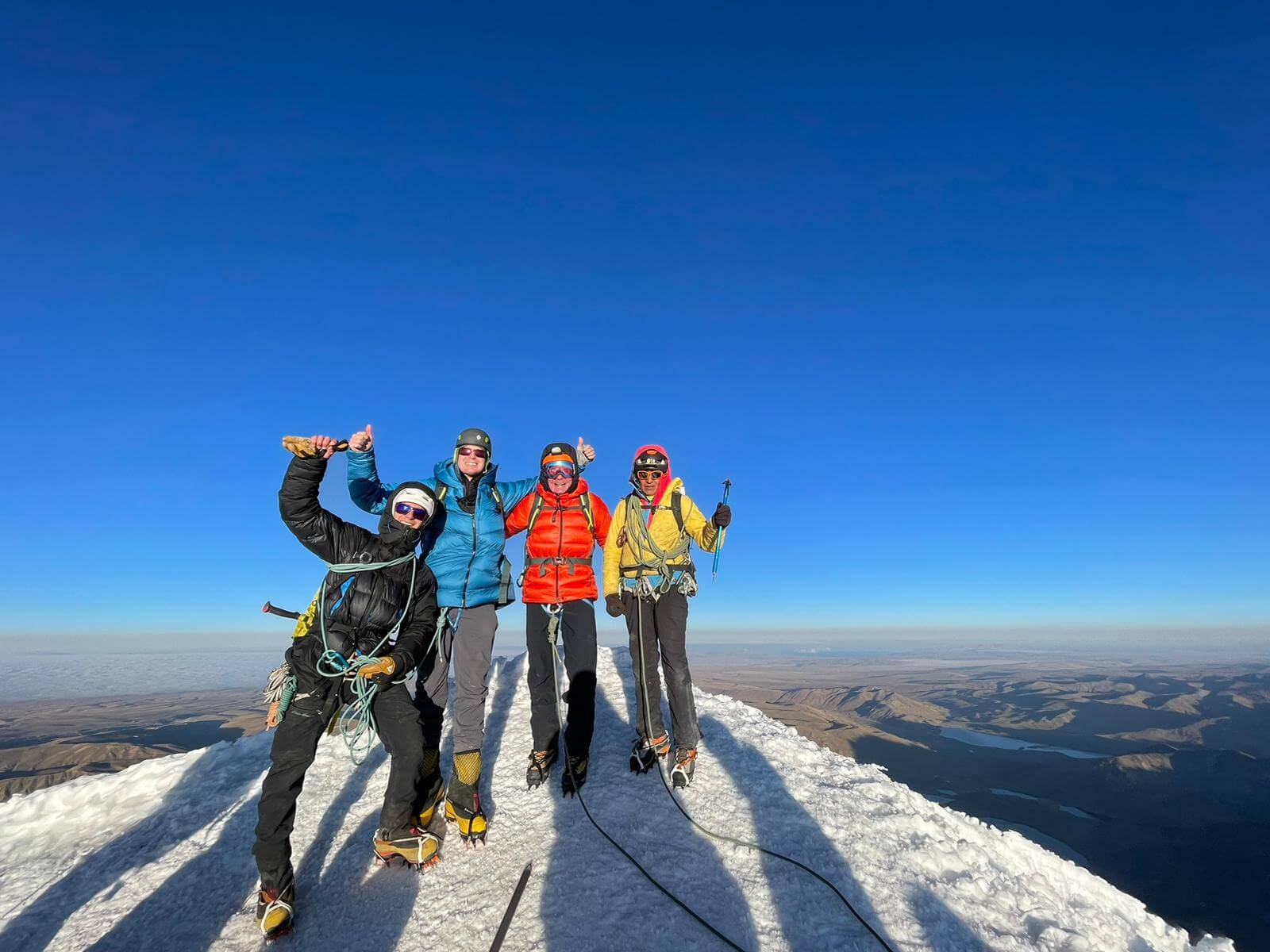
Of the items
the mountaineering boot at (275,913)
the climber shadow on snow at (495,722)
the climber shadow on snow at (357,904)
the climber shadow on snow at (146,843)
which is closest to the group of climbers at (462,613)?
the mountaineering boot at (275,913)

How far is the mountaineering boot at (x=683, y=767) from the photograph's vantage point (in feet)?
24.6

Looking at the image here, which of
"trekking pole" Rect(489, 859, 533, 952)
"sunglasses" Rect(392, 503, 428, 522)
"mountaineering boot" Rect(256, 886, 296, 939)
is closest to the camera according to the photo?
"trekking pole" Rect(489, 859, 533, 952)

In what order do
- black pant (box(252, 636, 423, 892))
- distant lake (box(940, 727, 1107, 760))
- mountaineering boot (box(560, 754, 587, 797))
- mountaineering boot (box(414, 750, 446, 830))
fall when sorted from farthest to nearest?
distant lake (box(940, 727, 1107, 760)) → mountaineering boot (box(560, 754, 587, 797)) → mountaineering boot (box(414, 750, 446, 830)) → black pant (box(252, 636, 423, 892))

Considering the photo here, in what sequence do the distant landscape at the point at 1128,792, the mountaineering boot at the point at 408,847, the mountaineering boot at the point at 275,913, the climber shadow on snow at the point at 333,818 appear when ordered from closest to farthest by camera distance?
the mountaineering boot at the point at 275,913, the mountaineering boot at the point at 408,847, the climber shadow on snow at the point at 333,818, the distant landscape at the point at 1128,792

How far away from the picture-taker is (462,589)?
22.8 ft

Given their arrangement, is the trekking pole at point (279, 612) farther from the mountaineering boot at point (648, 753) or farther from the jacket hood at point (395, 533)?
the mountaineering boot at point (648, 753)

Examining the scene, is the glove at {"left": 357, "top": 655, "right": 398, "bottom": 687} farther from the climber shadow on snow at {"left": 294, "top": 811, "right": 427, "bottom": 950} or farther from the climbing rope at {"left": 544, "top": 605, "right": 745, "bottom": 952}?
the climbing rope at {"left": 544, "top": 605, "right": 745, "bottom": 952}

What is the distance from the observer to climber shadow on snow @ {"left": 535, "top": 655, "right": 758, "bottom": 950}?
15.7 ft

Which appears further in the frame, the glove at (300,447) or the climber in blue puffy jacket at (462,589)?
the climber in blue puffy jacket at (462,589)

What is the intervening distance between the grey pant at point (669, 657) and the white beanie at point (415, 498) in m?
3.17

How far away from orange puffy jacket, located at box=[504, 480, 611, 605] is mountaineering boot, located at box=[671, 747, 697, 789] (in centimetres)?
241

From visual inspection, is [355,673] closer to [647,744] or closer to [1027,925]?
[647,744]

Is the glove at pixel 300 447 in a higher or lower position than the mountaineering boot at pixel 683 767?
higher

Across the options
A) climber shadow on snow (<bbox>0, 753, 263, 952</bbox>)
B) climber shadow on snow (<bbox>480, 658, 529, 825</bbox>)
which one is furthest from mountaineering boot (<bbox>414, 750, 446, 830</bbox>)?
climber shadow on snow (<bbox>0, 753, 263, 952</bbox>)
